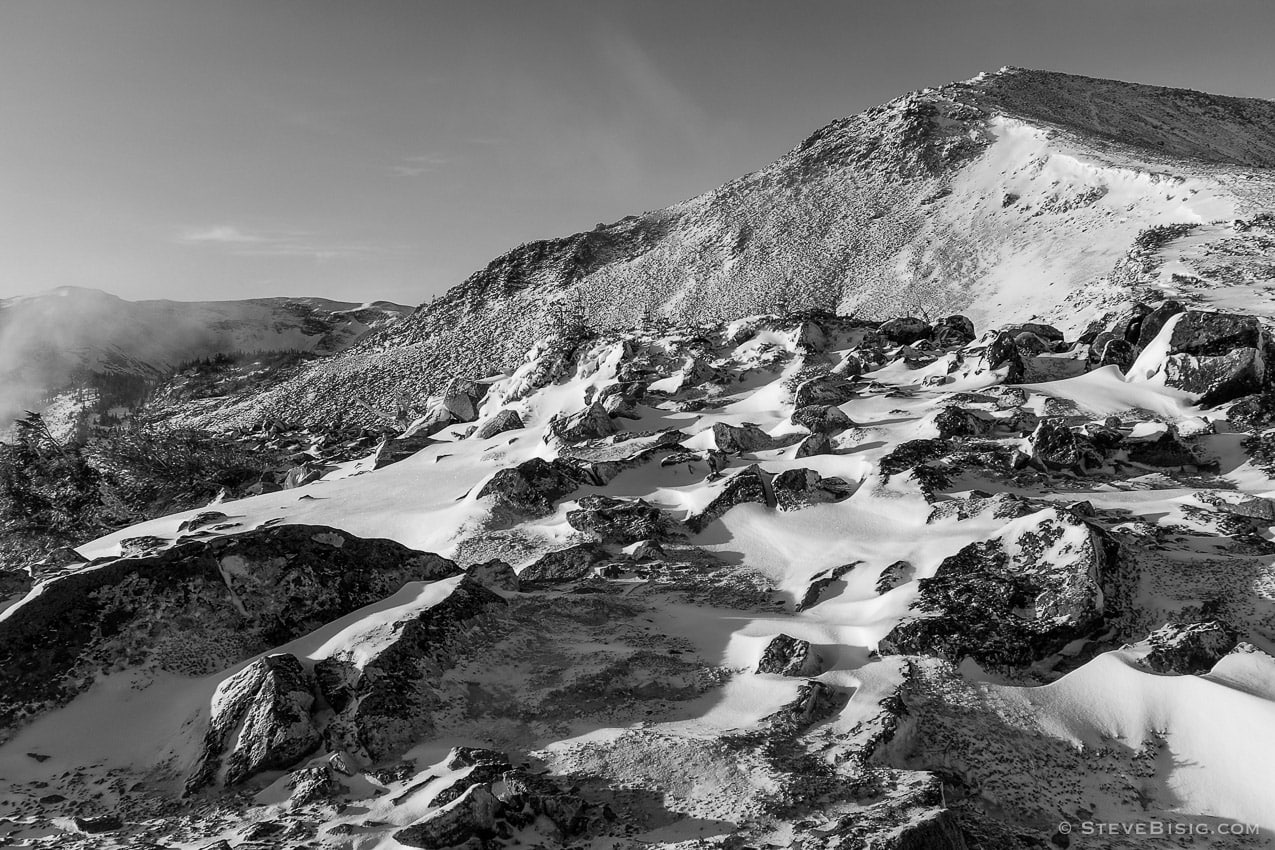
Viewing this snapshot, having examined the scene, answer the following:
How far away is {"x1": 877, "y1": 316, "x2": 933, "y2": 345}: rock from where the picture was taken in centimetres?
2311

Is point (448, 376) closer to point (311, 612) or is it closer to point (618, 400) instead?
point (618, 400)

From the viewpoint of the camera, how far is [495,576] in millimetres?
10359

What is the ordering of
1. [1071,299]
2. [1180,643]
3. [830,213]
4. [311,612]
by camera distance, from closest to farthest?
1. [1180,643]
2. [311,612]
3. [1071,299]
4. [830,213]

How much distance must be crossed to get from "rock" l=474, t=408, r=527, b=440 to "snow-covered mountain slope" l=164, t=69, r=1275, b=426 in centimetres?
1760

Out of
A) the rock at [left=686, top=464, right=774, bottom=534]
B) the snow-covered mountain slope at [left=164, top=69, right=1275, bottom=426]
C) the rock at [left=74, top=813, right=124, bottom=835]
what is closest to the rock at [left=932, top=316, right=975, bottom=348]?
the snow-covered mountain slope at [left=164, top=69, right=1275, bottom=426]

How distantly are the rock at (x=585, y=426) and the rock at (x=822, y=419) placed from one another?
4.67 meters

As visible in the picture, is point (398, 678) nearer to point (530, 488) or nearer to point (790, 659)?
point (790, 659)

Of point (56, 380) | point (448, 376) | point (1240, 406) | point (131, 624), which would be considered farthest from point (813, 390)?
point (56, 380)

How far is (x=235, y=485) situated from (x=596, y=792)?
828 inches

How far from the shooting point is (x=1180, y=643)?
24.2ft

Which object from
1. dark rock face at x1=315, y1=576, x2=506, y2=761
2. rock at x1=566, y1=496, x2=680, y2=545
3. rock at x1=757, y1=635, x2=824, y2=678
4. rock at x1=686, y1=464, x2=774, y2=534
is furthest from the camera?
rock at x1=686, y1=464, x2=774, y2=534

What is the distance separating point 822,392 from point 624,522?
7334mm

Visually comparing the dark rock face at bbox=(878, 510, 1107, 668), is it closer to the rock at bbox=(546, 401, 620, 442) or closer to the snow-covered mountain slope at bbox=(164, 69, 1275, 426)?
the rock at bbox=(546, 401, 620, 442)

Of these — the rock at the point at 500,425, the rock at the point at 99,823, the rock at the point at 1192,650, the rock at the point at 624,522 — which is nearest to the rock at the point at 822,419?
the rock at the point at 624,522
